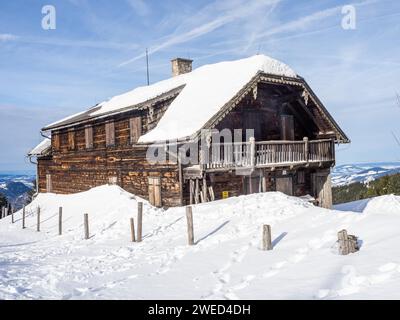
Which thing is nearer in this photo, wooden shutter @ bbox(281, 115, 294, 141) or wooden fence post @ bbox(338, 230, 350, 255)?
wooden fence post @ bbox(338, 230, 350, 255)

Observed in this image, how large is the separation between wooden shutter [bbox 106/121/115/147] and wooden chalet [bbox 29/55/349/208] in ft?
0.19

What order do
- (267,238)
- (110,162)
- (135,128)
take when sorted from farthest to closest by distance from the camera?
1. (110,162)
2. (135,128)
3. (267,238)

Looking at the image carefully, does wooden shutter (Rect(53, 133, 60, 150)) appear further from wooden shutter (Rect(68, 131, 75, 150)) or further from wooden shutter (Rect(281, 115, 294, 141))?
wooden shutter (Rect(281, 115, 294, 141))

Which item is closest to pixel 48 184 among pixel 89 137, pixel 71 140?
pixel 71 140

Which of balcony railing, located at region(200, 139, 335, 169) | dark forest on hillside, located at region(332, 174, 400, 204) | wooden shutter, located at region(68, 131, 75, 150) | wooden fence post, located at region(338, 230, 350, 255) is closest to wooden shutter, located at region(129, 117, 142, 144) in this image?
balcony railing, located at region(200, 139, 335, 169)

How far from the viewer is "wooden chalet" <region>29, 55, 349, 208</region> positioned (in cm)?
1767

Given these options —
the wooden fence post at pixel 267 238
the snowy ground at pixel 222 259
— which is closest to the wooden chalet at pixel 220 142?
the snowy ground at pixel 222 259

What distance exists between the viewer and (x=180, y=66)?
86.4 feet

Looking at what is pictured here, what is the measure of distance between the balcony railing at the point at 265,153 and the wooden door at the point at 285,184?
6.29ft

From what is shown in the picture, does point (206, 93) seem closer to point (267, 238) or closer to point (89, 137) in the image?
point (89, 137)

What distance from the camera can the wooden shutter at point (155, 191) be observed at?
19.0m

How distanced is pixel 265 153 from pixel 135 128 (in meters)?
7.00
